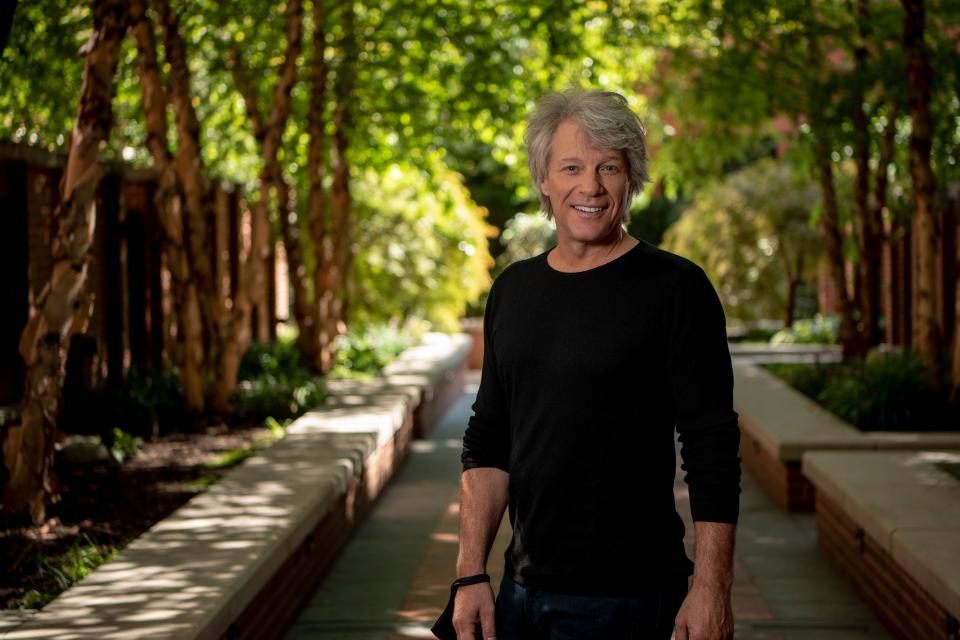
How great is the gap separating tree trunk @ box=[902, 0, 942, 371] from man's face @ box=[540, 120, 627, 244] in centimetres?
901

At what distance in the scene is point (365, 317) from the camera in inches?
918

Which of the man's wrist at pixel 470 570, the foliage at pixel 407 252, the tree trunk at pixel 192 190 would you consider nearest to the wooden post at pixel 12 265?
the tree trunk at pixel 192 190

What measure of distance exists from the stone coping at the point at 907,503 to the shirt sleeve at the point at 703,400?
2640 millimetres

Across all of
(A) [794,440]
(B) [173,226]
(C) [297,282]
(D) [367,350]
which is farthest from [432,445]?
(A) [794,440]

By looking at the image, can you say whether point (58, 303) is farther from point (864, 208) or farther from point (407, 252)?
point (407, 252)

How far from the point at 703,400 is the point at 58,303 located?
5.20 m

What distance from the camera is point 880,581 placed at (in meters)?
7.12

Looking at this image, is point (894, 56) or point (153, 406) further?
point (894, 56)

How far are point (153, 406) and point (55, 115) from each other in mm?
2673

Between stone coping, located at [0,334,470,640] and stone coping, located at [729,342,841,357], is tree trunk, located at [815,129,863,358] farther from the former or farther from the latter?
stone coping, located at [0,334,470,640]

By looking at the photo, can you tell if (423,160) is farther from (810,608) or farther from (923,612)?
(923,612)

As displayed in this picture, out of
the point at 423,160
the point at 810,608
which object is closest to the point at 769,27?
the point at 423,160

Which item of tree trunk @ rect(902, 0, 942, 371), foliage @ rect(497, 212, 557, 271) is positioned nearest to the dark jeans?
tree trunk @ rect(902, 0, 942, 371)

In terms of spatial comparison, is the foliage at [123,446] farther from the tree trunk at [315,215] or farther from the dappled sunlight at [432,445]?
the tree trunk at [315,215]
